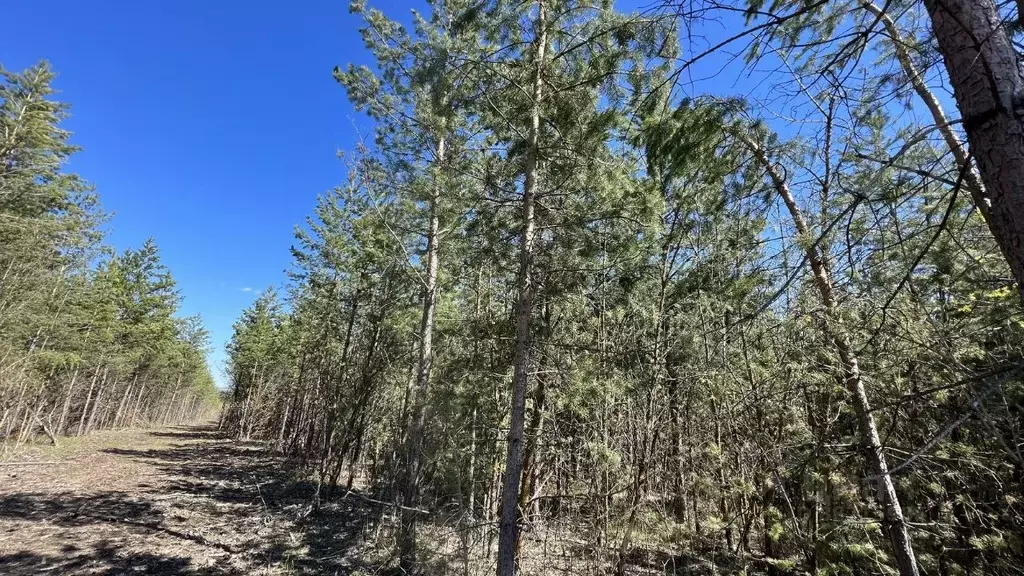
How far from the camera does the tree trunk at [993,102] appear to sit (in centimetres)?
152

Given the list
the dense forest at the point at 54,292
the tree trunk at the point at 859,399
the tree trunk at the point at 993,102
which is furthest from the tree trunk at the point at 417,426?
the dense forest at the point at 54,292

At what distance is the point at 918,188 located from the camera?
181cm

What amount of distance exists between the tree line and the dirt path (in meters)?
1.97

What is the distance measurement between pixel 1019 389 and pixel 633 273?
3.65 meters

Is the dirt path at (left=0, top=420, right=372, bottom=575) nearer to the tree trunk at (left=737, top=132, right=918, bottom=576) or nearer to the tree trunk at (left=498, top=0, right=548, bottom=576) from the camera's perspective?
the tree trunk at (left=498, top=0, right=548, bottom=576)

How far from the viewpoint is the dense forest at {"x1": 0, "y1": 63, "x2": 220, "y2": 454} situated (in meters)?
11.0

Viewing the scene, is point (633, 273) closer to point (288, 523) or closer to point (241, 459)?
point (288, 523)

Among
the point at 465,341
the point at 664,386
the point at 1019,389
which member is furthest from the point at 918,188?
the point at 664,386

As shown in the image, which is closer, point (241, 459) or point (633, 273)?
point (633, 273)

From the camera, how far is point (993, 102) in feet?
5.22

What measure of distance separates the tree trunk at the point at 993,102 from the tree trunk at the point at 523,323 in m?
3.35

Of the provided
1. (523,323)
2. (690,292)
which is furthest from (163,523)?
(690,292)

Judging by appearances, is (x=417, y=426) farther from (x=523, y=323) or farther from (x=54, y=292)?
(x=54, y=292)

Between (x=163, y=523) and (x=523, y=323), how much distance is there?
8319 mm
